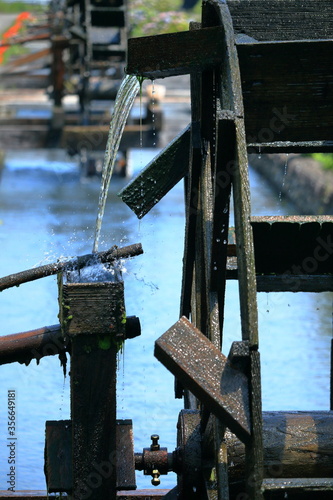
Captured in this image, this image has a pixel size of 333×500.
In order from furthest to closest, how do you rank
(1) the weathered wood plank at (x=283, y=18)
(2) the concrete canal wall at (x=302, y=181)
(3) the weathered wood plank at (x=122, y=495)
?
(2) the concrete canal wall at (x=302, y=181) → (1) the weathered wood plank at (x=283, y=18) → (3) the weathered wood plank at (x=122, y=495)

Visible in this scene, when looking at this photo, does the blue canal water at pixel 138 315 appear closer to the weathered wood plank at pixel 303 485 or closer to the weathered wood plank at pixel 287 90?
the weathered wood plank at pixel 287 90

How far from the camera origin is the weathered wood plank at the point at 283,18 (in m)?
5.53

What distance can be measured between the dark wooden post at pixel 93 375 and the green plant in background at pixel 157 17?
25.8 metres

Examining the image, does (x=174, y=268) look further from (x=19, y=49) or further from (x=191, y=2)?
(x=191, y=2)

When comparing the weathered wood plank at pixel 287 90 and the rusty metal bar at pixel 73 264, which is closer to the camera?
the rusty metal bar at pixel 73 264

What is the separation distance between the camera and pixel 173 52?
4.72 m

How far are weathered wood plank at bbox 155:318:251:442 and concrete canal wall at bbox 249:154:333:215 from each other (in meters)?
9.41

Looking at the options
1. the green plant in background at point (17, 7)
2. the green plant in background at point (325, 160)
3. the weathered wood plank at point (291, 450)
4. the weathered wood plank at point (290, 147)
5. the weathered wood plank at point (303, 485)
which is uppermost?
the weathered wood plank at point (290, 147)

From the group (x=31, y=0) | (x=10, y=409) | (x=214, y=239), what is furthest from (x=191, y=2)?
(x=214, y=239)

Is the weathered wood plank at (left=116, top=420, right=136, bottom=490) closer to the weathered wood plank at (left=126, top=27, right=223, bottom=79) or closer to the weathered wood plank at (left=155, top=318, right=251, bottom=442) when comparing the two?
the weathered wood plank at (left=155, top=318, right=251, bottom=442)

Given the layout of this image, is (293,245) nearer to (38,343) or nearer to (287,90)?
(287,90)

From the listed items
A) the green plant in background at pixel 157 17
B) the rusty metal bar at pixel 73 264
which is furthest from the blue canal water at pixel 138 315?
the green plant in background at pixel 157 17

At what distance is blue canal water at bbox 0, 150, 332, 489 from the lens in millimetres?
7812

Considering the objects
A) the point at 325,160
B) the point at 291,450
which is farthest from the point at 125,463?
the point at 325,160
